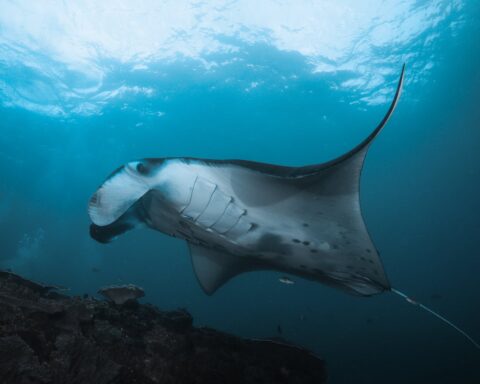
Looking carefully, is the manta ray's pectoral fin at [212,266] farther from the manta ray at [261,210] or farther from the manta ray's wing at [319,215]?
the manta ray's wing at [319,215]

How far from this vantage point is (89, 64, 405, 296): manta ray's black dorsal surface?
2543mm

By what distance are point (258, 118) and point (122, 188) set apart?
21.1m

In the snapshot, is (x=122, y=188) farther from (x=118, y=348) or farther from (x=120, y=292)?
(x=120, y=292)

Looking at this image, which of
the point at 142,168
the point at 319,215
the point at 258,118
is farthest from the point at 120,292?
the point at 258,118

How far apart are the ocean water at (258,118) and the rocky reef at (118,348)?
9.39 meters

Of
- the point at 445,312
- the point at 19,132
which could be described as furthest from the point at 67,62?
the point at 445,312

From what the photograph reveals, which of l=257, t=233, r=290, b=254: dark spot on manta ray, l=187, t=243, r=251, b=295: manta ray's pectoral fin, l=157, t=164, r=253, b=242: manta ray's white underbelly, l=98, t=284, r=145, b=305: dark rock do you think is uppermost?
l=157, t=164, r=253, b=242: manta ray's white underbelly

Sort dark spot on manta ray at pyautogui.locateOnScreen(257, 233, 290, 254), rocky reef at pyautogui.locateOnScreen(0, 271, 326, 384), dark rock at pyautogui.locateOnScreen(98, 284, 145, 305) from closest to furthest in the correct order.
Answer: rocky reef at pyautogui.locateOnScreen(0, 271, 326, 384), dark spot on manta ray at pyautogui.locateOnScreen(257, 233, 290, 254), dark rock at pyautogui.locateOnScreen(98, 284, 145, 305)

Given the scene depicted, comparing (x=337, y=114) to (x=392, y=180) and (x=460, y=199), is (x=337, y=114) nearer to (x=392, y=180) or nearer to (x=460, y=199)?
(x=392, y=180)

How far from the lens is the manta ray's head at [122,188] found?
2.50 meters

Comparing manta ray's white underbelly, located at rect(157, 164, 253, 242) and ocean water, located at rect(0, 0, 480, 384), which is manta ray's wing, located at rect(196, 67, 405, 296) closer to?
manta ray's white underbelly, located at rect(157, 164, 253, 242)

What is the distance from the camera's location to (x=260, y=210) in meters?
2.98

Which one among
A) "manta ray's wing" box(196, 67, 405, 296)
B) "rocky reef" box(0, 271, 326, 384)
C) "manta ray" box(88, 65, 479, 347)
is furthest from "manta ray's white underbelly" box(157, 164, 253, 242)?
"rocky reef" box(0, 271, 326, 384)

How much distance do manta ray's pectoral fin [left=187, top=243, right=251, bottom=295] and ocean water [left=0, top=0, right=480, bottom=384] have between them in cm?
816
